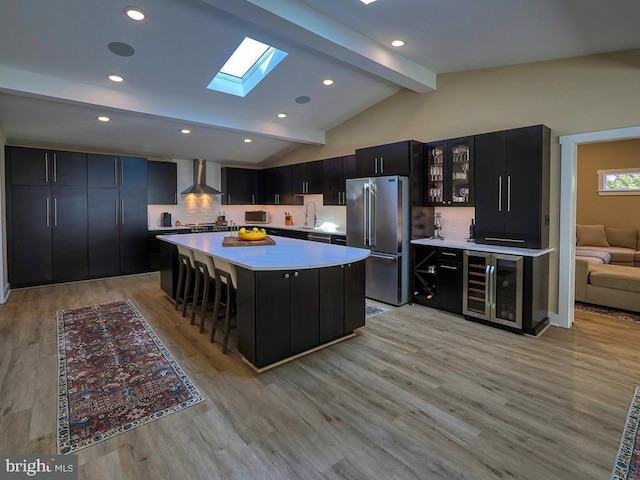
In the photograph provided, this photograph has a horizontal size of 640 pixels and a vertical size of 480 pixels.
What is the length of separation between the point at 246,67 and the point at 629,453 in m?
5.34

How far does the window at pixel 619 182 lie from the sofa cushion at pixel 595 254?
66.6 inches

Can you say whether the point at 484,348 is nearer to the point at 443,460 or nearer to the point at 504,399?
the point at 504,399

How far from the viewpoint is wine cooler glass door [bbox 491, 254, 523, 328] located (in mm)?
3643

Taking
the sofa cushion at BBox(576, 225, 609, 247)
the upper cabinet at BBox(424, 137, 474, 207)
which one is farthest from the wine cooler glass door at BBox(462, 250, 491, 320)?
the sofa cushion at BBox(576, 225, 609, 247)

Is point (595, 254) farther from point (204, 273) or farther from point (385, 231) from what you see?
point (204, 273)

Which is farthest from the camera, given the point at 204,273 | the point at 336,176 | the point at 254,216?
the point at 254,216

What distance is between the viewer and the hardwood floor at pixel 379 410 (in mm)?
1828

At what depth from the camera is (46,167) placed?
5613mm

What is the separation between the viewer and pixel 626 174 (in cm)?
657

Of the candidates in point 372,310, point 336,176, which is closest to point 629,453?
point 372,310

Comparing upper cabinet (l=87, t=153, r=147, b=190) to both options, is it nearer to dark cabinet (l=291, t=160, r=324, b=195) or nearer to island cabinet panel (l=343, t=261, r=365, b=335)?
dark cabinet (l=291, t=160, r=324, b=195)

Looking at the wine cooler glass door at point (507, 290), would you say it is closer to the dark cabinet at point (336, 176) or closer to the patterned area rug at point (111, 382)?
the dark cabinet at point (336, 176)

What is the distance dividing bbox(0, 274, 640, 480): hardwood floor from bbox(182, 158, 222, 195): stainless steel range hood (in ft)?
13.7

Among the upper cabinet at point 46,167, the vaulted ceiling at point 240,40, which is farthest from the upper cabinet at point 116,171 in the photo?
the vaulted ceiling at point 240,40
